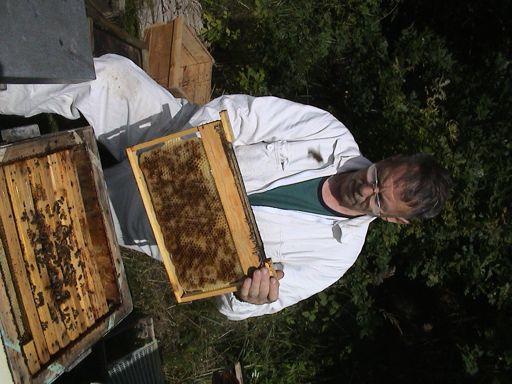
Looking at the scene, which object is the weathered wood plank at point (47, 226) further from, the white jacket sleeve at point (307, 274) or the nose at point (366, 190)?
the nose at point (366, 190)

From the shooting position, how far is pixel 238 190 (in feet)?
7.02

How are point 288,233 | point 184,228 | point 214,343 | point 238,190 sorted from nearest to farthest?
point 238,190, point 184,228, point 288,233, point 214,343

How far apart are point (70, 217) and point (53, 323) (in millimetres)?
411

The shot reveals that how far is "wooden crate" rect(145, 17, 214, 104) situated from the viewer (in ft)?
13.7

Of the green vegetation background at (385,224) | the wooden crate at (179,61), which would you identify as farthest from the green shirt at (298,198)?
the wooden crate at (179,61)

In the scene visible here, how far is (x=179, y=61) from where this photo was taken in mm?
4254

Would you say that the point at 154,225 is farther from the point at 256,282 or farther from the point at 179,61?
the point at 179,61

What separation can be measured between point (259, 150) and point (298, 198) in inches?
14.4

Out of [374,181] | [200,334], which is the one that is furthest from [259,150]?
[200,334]

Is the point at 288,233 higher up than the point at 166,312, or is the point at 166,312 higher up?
the point at 288,233

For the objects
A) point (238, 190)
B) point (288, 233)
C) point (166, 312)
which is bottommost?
point (166, 312)

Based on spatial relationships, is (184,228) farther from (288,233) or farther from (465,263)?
(465,263)

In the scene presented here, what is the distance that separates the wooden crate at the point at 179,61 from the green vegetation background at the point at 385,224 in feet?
1.36

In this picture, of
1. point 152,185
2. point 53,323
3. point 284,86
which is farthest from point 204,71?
point 53,323
